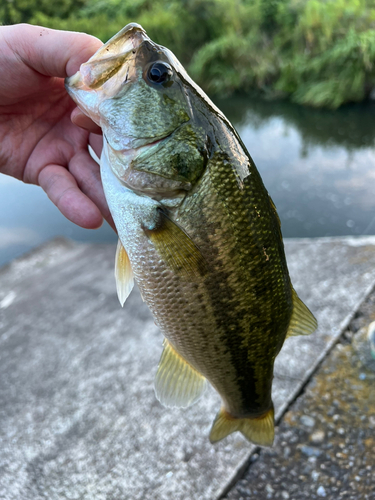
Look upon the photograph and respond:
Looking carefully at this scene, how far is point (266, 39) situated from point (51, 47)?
52.2 ft

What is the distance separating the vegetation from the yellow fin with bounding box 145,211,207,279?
29.9 ft

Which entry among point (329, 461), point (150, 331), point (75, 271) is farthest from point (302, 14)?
point (329, 461)

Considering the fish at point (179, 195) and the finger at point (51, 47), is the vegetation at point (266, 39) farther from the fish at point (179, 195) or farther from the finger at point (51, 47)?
the fish at point (179, 195)

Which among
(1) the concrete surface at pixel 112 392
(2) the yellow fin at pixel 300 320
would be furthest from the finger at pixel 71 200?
(1) the concrete surface at pixel 112 392

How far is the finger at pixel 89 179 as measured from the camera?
6.96ft

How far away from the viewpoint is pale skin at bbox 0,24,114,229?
1.78 meters

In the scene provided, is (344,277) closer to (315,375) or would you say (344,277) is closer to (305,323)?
(315,375)

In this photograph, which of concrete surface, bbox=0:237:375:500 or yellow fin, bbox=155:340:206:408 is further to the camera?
concrete surface, bbox=0:237:375:500

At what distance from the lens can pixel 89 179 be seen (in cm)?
214

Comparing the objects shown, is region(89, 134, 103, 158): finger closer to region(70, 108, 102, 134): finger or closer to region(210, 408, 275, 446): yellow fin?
region(70, 108, 102, 134): finger

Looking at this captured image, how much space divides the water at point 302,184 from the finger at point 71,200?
542cm

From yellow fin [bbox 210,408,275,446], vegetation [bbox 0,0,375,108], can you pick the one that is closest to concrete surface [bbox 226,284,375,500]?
yellow fin [bbox 210,408,275,446]

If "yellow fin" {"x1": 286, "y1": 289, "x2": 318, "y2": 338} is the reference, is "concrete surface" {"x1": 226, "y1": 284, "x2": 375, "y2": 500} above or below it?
below

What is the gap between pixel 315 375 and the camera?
10.2 feet
